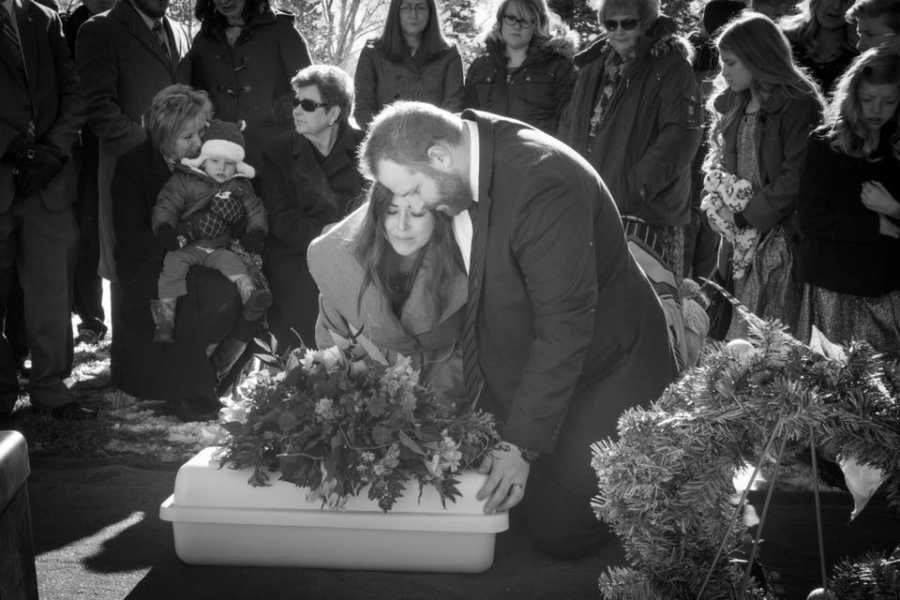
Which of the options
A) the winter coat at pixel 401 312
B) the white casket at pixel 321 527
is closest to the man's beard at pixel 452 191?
the winter coat at pixel 401 312

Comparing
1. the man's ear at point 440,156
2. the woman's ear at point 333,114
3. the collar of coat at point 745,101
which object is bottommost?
the woman's ear at point 333,114

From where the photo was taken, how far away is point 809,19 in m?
5.48

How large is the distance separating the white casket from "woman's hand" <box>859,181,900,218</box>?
2.05m

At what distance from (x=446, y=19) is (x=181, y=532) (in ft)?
28.9

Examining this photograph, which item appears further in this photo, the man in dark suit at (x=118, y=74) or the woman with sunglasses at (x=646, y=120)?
the man in dark suit at (x=118, y=74)

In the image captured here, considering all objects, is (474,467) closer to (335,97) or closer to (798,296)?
(798,296)

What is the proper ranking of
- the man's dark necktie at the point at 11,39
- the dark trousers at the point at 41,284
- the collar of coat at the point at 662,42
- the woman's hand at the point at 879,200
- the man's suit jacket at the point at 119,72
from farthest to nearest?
the man's suit jacket at the point at 119,72, the collar of coat at the point at 662,42, the dark trousers at the point at 41,284, the man's dark necktie at the point at 11,39, the woman's hand at the point at 879,200

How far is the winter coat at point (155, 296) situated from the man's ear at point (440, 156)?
2.13 m

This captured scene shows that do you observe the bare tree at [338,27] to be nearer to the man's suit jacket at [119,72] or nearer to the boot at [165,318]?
the man's suit jacket at [119,72]

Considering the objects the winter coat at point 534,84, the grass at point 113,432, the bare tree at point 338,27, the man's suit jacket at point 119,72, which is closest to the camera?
the grass at point 113,432

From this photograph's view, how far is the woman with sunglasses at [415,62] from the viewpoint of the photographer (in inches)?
227

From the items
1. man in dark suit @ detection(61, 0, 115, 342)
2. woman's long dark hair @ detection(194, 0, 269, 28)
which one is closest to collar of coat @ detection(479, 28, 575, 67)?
woman's long dark hair @ detection(194, 0, 269, 28)

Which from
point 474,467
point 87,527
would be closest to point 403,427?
point 474,467

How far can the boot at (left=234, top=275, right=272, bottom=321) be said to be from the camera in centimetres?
493
